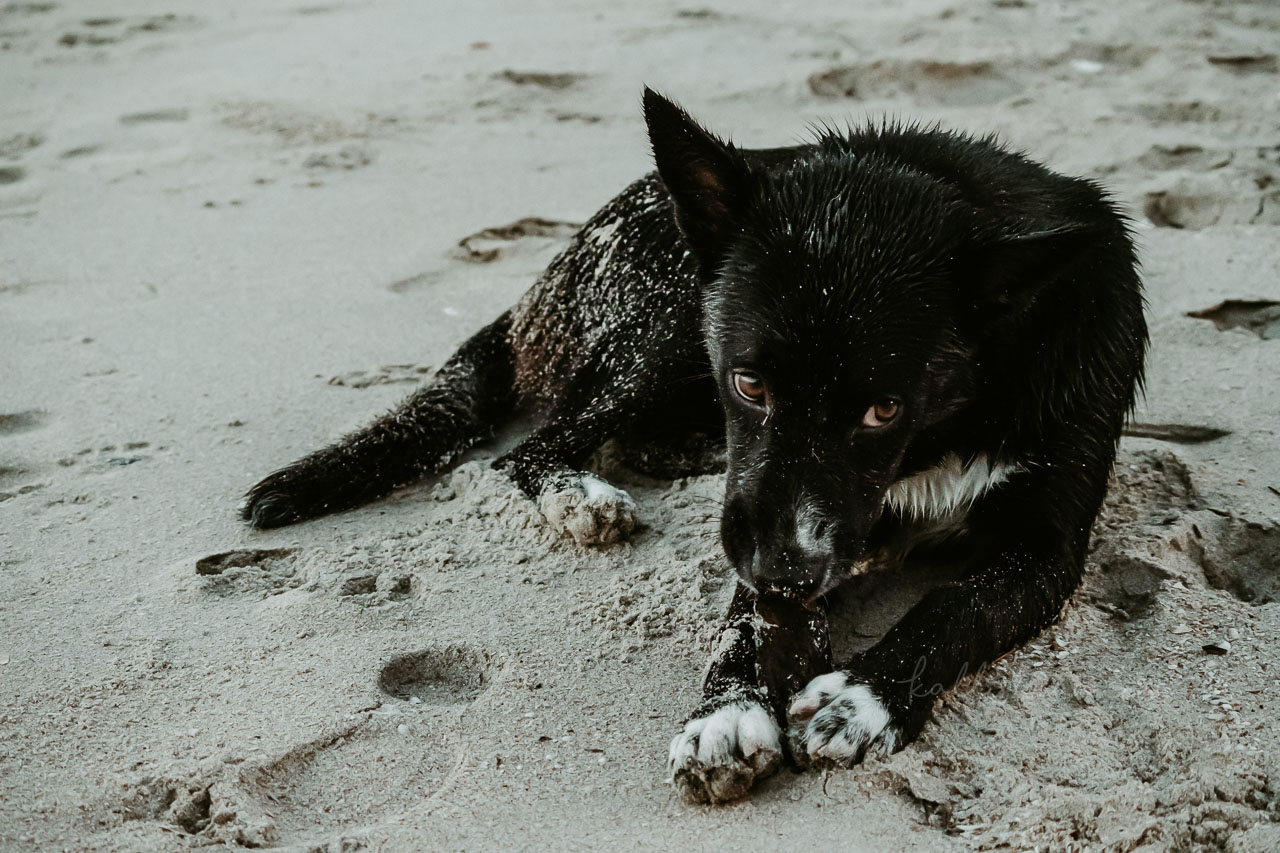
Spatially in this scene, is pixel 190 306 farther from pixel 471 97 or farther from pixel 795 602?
pixel 795 602

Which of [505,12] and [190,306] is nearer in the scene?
[190,306]

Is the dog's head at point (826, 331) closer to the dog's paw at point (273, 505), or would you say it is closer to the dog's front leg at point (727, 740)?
the dog's front leg at point (727, 740)

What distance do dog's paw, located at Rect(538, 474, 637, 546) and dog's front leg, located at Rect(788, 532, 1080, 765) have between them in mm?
887

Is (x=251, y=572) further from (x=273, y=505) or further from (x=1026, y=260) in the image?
(x=1026, y=260)

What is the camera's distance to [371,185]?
19.4 ft

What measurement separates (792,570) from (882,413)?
17.9 inches

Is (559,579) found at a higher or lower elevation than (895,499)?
lower

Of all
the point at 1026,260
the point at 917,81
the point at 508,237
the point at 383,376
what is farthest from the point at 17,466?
the point at 917,81

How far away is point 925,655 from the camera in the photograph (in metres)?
2.64

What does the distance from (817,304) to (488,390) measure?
181 cm

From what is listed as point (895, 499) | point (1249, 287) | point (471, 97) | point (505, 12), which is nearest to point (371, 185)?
point (471, 97)

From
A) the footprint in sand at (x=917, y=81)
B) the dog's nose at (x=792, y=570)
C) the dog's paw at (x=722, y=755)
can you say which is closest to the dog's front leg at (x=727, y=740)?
the dog's paw at (x=722, y=755)

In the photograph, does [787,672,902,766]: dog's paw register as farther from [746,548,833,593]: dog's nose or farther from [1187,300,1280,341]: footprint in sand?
[1187,300,1280,341]: footprint in sand

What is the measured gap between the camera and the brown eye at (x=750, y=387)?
274cm
